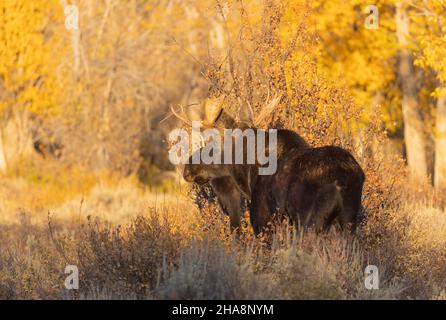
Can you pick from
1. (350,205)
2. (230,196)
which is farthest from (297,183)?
(230,196)

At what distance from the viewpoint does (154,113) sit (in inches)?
1046

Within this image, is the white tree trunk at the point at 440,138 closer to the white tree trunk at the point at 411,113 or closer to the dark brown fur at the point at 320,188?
the white tree trunk at the point at 411,113

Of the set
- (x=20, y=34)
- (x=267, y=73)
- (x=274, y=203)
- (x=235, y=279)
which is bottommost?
(x=235, y=279)

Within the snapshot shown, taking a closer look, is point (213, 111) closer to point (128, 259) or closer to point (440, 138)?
point (128, 259)

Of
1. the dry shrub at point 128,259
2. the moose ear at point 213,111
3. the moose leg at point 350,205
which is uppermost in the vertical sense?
the moose ear at point 213,111

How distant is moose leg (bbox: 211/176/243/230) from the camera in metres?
9.56

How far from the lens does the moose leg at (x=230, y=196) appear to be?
9562 mm

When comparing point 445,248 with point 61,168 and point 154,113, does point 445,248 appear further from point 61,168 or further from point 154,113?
point 154,113

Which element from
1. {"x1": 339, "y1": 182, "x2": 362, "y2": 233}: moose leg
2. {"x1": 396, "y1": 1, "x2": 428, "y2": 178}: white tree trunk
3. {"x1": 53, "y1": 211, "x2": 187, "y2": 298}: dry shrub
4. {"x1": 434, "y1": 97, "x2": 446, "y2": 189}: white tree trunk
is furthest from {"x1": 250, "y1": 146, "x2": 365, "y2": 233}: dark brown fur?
{"x1": 396, "y1": 1, "x2": 428, "y2": 178}: white tree trunk

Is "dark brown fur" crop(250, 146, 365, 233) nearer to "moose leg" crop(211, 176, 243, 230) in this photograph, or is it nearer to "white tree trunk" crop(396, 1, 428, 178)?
"moose leg" crop(211, 176, 243, 230)

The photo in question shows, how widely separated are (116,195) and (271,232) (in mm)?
10595

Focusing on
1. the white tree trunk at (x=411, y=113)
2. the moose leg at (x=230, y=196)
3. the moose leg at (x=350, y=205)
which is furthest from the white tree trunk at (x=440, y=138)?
the moose leg at (x=350, y=205)

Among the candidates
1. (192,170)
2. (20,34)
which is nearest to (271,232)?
(192,170)

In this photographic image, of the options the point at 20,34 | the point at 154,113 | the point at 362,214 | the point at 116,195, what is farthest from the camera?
the point at 154,113
